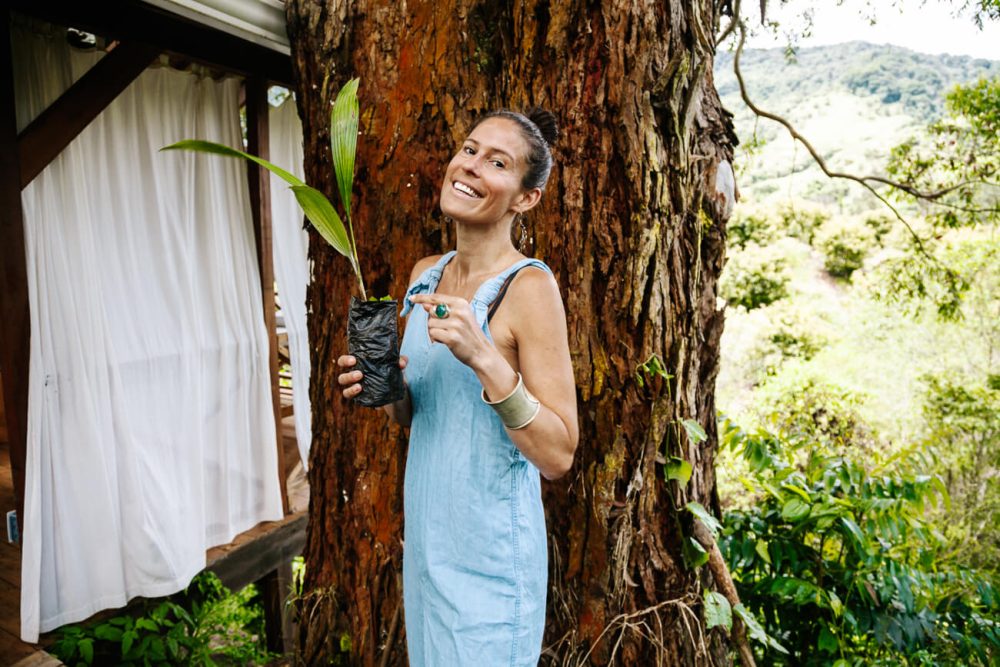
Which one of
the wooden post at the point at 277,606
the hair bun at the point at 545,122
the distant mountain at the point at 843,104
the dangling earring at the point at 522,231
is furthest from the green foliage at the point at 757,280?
the hair bun at the point at 545,122

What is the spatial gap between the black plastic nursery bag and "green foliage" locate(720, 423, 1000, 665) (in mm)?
1990

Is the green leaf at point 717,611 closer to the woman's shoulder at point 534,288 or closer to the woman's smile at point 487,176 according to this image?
the woman's shoulder at point 534,288

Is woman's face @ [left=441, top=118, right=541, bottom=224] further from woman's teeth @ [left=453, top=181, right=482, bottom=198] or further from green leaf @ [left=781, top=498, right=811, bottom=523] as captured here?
green leaf @ [left=781, top=498, right=811, bottom=523]

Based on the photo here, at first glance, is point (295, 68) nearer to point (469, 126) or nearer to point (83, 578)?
point (469, 126)

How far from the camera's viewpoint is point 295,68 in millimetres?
2188

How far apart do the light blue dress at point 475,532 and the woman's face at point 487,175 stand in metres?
0.15

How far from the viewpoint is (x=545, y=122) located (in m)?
1.48

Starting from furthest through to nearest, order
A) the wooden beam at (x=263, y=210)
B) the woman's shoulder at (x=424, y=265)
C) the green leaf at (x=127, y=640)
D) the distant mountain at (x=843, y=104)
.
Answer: the distant mountain at (x=843, y=104)
the wooden beam at (x=263, y=210)
the green leaf at (x=127, y=640)
the woman's shoulder at (x=424, y=265)

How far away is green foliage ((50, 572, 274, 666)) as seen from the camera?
9.34 feet

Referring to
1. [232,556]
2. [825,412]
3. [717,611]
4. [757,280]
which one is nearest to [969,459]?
[825,412]

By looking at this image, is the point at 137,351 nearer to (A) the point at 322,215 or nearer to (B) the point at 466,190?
(A) the point at 322,215

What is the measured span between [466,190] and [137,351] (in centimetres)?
276

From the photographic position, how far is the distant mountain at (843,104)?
77.8 feet

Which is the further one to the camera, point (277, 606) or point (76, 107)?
point (277, 606)
